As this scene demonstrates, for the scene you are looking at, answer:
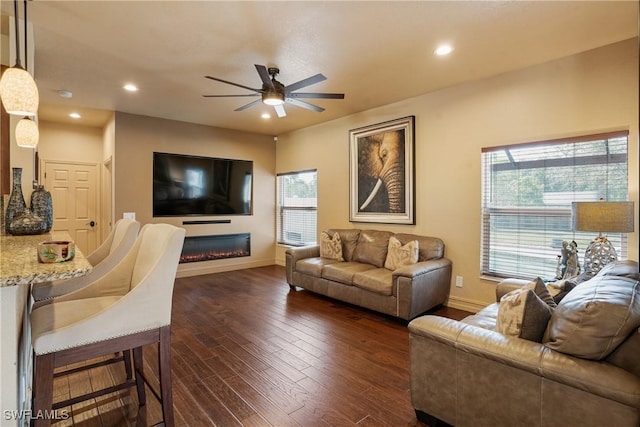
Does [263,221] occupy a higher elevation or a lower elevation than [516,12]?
lower

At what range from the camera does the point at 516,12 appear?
236 centimetres

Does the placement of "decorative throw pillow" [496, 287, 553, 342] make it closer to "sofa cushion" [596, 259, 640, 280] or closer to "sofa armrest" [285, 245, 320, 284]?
"sofa cushion" [596, 259, 640, 280]

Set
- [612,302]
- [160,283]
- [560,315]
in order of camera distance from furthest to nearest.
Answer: [160,283], [560,315], [612,302]

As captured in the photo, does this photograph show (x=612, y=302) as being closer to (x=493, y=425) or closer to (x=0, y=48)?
(x=493, y=425)

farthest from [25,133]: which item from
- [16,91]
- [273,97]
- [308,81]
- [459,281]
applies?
[459,281]

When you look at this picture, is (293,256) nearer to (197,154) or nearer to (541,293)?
(197,154)

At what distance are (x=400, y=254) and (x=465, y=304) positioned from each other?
96 cm

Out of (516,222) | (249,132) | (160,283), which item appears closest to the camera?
(160,283)

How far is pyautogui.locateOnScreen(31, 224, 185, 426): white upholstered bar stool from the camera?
1.37 meters

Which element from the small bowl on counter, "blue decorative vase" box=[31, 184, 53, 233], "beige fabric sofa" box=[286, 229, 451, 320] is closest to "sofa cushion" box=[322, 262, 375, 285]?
"beige fabric sofa" box=[286, 229, 451, 320]

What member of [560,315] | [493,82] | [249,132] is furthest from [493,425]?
[249,132]

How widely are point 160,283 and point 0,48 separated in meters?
2.52

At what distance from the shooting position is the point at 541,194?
3.30m

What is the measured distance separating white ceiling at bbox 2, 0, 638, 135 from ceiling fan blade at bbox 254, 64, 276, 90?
28 cm
